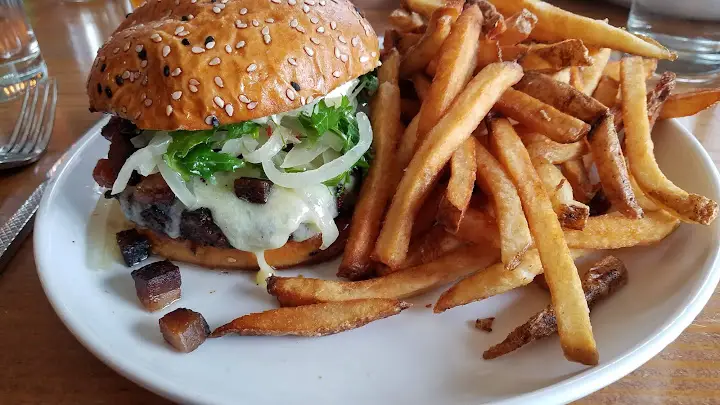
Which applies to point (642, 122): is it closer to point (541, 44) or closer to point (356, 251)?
point (541, 44)

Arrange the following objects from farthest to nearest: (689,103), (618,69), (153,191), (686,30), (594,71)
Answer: (686,30) < (618,69) < (594,71) < (689,103) < (153,191)

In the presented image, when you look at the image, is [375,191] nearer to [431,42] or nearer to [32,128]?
[431,42]

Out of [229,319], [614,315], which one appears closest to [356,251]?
[229,319]

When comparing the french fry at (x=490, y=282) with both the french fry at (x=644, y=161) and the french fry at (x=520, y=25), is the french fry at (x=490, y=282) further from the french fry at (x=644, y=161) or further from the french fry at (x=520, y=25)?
the french fry at (x=520, y=25)

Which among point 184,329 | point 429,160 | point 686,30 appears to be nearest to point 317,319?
point 184,329

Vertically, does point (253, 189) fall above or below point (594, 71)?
below

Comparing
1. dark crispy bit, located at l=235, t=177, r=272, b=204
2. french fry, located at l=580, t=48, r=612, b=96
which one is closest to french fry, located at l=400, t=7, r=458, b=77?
french fry, located at l=580, t=48, r=612, b=96
